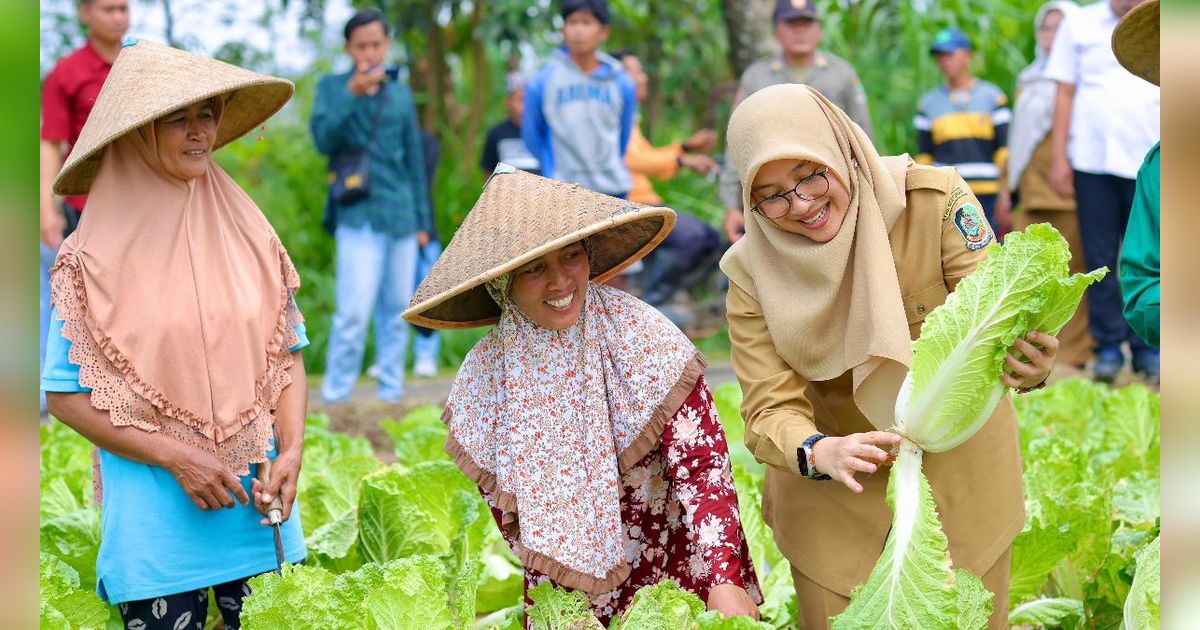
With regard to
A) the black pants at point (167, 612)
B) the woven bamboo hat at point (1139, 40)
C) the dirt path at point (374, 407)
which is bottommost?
the dirt path at point (374, 407)

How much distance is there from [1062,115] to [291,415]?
554 centimetres

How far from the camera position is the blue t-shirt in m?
3.17

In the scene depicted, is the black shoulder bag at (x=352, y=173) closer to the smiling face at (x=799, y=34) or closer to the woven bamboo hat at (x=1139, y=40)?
the smiling face at (x=799, y=34)

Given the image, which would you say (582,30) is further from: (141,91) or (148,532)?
(148,532)

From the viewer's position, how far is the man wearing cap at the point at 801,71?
686 cm

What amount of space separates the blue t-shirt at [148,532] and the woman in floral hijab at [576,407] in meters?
0.64

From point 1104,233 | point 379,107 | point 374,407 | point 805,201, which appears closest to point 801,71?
point 1104,233

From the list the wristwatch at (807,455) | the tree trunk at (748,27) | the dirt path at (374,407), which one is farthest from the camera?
the tree trunk at (748,27)

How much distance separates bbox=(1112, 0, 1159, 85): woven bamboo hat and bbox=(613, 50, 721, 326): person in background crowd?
183 inches

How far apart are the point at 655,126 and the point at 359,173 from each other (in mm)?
5666

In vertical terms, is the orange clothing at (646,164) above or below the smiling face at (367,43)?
below

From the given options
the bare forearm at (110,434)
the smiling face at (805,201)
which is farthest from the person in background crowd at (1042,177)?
the bare forearm at (110,434)

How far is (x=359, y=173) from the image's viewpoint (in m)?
7.15
